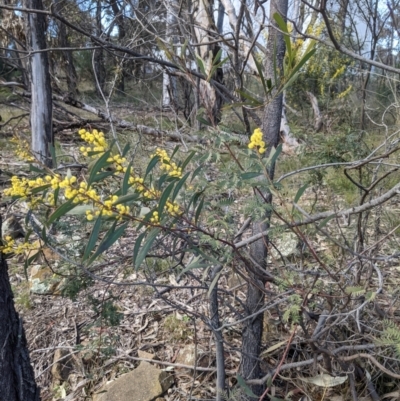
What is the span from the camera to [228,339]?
1846 millimetres

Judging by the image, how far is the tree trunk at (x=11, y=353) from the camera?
3.82 ft

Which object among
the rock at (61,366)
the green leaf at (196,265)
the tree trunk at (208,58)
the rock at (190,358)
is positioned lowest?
the rock at (61,366)

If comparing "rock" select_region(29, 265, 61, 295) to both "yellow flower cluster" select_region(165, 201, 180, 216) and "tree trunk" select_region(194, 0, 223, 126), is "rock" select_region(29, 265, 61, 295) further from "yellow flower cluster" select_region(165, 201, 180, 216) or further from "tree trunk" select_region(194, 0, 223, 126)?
"yellow flower cluster" select_region(165, 201, 180, 216)

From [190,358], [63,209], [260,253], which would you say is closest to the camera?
[63,209]

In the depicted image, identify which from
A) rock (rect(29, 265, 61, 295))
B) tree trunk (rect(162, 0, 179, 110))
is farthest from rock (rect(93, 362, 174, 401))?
tree trunk (rect(162, 0, 179, 110))

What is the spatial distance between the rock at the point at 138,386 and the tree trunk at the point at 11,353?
17.9 inches

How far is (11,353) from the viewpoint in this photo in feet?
4.00

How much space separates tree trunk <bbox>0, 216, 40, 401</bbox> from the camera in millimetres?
1165

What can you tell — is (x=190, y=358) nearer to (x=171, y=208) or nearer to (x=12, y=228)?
(x=171, y=208)

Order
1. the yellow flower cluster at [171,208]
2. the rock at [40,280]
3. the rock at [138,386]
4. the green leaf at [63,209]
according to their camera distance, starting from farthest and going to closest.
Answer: the rock at [40,280] < the rock at [138,386] < the yellow flower cluster at [171,208] < the green leaf at [63,209]

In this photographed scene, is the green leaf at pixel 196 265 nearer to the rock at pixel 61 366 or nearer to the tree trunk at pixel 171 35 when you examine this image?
the tree trunk at pixel 171 35

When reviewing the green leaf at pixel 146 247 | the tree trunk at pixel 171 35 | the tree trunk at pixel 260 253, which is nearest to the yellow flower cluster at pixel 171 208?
the green leaf at pixel 146 247

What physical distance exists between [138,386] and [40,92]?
2.27m

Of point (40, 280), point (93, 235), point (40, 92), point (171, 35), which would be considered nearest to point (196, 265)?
point (93, 235)
